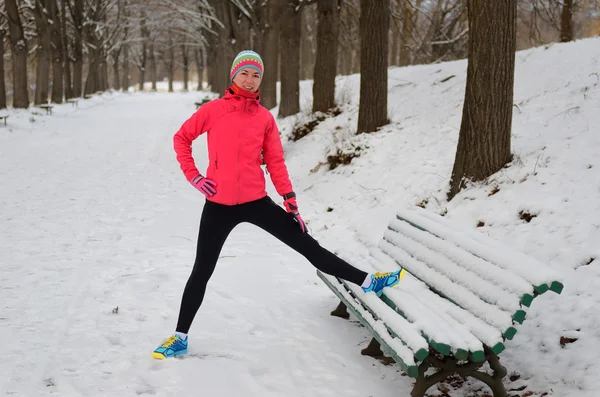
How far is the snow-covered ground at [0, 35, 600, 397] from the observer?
138 inches

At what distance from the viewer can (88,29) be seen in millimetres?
34344

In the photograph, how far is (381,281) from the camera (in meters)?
3.86

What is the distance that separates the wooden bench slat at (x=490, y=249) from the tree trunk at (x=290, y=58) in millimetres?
11622

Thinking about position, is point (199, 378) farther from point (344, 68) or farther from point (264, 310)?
point (344, 68)

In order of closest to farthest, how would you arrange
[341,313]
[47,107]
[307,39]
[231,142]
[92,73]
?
1. [231,142]
2. [341,313]
3. [47,107]
4. [307,39]
5. [92,73]

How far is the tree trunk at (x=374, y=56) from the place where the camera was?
32.6ft

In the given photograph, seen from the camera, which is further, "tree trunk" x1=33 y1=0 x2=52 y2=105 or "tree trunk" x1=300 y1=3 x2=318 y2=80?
"tree trunk" x1=300 y1=3 x2=318 y2=80

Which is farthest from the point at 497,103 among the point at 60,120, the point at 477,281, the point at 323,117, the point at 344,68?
the point at 344,68

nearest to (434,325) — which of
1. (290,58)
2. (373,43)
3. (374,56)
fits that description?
(374,56)

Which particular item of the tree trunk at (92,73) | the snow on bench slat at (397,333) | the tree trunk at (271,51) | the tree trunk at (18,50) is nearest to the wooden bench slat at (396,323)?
the snow on bench slat at (397,333)

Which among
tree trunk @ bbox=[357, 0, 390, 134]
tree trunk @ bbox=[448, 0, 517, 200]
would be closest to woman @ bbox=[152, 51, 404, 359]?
tree trunk @ bbox=[448, 0, 517, 200]

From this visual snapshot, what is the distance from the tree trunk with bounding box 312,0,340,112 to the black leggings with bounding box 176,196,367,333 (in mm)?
10167

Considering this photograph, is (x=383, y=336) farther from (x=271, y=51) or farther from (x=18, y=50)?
(x=18, y=50)

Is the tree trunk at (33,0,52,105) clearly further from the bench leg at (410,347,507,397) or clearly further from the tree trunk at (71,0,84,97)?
the bench leg at (410,347,507,397)
